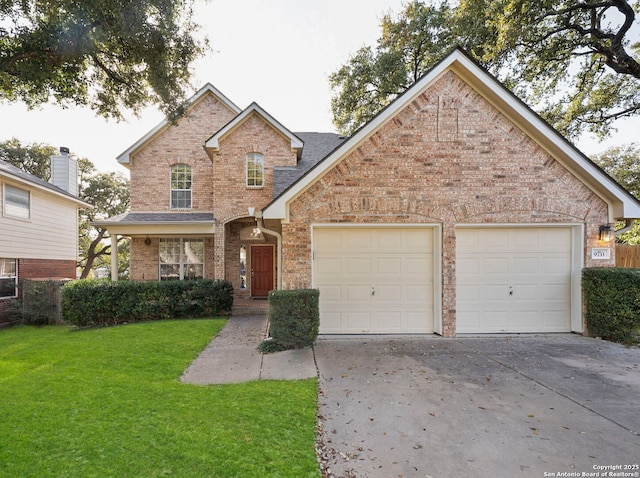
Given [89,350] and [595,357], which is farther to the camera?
[89,350]

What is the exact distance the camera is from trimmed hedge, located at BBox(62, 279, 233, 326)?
32.1ft

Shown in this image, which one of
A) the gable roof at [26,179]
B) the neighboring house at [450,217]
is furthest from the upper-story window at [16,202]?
the neighboring house at [450,217]

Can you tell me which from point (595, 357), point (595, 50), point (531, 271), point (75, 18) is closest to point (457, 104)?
point (531, 271)

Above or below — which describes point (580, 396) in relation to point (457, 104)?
below

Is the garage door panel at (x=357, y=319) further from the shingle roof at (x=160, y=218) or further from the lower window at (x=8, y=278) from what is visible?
Answer: the lower window at (x=8, y=278)

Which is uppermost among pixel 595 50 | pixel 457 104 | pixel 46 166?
pixel 595 50

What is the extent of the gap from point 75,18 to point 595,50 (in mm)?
18396

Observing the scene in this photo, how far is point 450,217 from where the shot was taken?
718 centimetres

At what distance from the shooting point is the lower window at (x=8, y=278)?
11281 millimetres

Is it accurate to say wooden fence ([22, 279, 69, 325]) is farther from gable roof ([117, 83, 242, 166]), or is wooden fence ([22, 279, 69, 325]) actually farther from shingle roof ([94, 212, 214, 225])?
gable roof ([117, 83, 242, 166])

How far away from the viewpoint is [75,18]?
18.7ft

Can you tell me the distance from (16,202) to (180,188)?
5.68 meters

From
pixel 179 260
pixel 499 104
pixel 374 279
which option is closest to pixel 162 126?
pixel 179 260

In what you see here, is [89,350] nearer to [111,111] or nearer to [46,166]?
[111,111]
